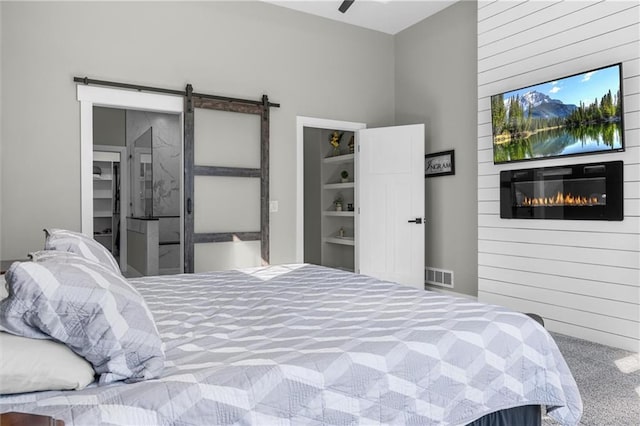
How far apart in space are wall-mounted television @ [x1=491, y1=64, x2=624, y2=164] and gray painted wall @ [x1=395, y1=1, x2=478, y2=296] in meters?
0.63

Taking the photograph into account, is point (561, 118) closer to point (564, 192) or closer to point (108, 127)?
point (564, 192)

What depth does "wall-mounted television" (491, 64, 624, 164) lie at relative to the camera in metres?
3.12

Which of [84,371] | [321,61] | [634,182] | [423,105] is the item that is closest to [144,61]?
[321,61]

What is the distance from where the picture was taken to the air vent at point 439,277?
4871 mm

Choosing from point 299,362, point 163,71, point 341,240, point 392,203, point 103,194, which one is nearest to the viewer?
point 299,362

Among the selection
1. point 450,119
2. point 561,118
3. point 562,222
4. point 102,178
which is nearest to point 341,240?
point 450,119

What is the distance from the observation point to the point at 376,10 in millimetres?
4926

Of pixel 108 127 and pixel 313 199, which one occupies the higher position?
pixel 108 127

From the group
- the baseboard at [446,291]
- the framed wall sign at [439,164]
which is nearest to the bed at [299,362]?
the baseboard at [446,291]

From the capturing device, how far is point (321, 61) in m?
5.11

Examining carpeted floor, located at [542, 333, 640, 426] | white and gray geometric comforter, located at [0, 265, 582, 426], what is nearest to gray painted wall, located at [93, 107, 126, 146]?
white and gray geometric comforter, located at [0, 265, 582, 426]

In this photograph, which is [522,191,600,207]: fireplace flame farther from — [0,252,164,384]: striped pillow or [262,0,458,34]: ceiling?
[0,252,164,384]: striped pillow

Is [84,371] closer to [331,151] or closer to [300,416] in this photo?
[300,416]

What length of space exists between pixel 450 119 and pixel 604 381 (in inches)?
120
